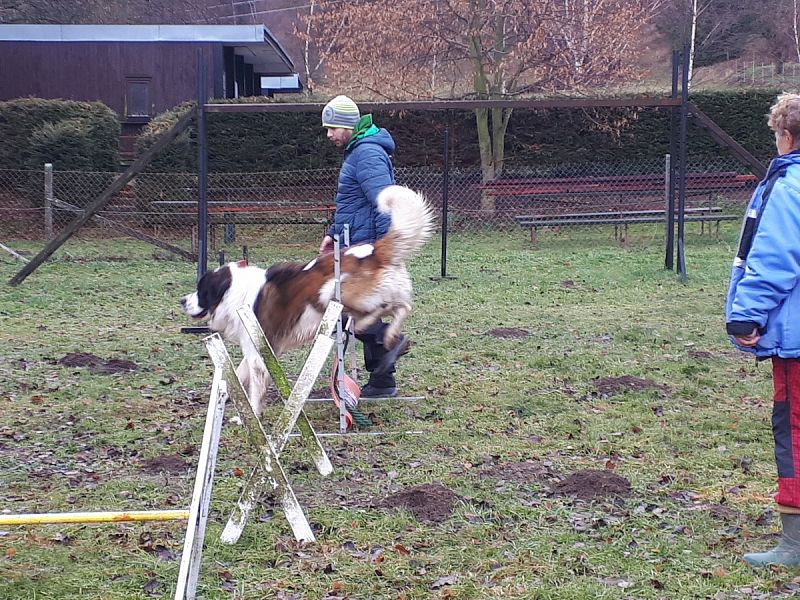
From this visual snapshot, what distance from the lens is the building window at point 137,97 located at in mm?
21297

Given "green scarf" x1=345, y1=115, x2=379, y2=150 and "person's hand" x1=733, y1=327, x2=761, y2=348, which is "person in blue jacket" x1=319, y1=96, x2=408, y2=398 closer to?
"green scarf" x1=345, y1=115, x2=379, y2=150

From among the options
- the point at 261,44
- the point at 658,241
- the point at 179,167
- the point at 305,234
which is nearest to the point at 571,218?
the point at 658,241

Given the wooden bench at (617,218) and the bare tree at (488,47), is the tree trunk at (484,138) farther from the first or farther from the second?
the wooden bench at (617,218)

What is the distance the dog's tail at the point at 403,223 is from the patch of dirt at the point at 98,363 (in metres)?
2.71

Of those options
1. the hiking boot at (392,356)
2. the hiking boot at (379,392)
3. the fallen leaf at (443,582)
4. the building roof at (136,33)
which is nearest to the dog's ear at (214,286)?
the hiking boot at (392,356)

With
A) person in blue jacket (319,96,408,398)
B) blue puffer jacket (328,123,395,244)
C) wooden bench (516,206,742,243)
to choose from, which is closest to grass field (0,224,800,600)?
person in blue jacket (319,96,408,398)

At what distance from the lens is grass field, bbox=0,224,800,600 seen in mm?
3477

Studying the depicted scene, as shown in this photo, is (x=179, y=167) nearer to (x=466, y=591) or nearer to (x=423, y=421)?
(x=423, y=421)

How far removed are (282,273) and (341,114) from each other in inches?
41.8

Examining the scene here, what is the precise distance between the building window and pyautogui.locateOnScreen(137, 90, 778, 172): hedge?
9.02 feet

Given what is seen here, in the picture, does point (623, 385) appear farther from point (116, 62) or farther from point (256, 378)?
point (116, 62)

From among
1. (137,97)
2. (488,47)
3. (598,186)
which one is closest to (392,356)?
(598,186)

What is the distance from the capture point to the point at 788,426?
336 cm

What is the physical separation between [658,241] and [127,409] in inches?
466
